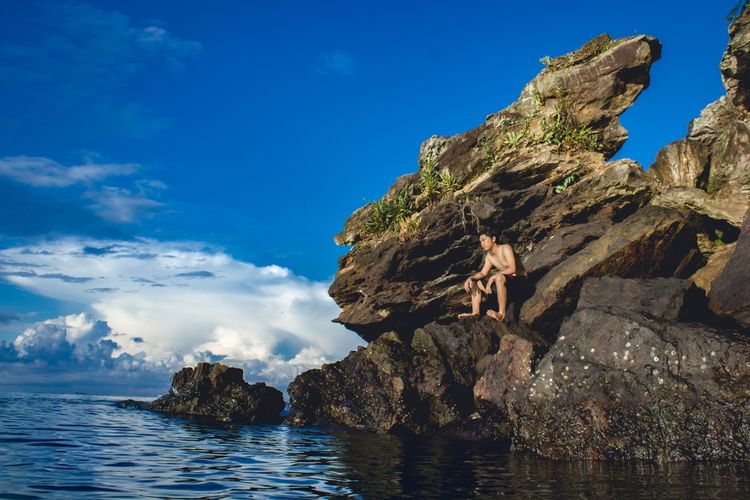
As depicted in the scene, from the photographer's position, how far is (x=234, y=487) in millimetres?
8438

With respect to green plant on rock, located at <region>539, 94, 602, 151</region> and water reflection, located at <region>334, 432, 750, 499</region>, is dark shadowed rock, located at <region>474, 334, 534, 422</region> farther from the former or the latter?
green plant on rock, located at <region>539, 94, 602, 151</region>

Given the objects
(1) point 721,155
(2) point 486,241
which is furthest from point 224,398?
(1) point 721,155

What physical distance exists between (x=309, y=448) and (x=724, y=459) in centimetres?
910

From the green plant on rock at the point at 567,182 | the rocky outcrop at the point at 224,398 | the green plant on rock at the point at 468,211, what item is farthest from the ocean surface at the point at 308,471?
the green plant on rock at the point at 567,182

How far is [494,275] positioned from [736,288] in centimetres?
773

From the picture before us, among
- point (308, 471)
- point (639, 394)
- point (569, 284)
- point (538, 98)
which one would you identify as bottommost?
point (308, 471)

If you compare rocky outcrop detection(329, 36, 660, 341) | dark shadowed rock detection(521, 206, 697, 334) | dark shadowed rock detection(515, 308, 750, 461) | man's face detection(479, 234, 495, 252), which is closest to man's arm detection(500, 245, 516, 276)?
man's face detection(479, 234, 495, 252)

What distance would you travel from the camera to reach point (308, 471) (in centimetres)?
1036

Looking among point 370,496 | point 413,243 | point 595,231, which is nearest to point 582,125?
point 595,231

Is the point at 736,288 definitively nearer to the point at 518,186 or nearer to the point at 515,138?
the point at 518,186

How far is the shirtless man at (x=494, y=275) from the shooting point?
19.6 meters

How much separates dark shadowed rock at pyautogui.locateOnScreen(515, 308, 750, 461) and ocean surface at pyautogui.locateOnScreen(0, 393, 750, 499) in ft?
2.22

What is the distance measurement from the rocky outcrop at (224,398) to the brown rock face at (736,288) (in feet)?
54.2

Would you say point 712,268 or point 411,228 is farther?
point 411,228
